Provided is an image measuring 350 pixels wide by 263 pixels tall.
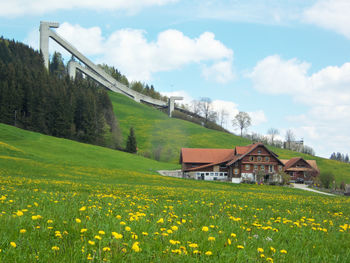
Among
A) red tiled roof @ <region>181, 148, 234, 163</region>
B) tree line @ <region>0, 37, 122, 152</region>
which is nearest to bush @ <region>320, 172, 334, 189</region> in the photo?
red tiled roof @ <region>181, 148, 234, 163</region>

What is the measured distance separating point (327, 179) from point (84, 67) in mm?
105693

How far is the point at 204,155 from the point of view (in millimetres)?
77938

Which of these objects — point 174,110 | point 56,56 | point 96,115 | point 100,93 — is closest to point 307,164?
point 96,115

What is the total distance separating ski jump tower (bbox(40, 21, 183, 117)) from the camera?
114 metres

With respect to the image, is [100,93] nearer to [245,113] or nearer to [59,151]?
[59,151]

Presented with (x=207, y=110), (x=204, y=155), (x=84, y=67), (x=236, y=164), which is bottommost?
(x=236, y=164)

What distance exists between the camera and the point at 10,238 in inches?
167

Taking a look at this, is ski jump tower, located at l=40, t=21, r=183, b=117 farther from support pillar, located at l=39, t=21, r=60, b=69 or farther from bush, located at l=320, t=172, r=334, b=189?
bush, located at l=320, t=172, r=334, b=189

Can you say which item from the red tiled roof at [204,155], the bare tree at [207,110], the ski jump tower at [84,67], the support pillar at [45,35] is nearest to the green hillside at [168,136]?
the ski jump tower at [84,67]

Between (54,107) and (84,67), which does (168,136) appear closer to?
(54,107)

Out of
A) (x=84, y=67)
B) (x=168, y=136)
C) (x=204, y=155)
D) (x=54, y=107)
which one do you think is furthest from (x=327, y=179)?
(x=84, y=67)

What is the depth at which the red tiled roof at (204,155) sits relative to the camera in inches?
3007

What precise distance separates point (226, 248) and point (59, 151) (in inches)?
2489

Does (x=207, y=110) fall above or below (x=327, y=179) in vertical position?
above
